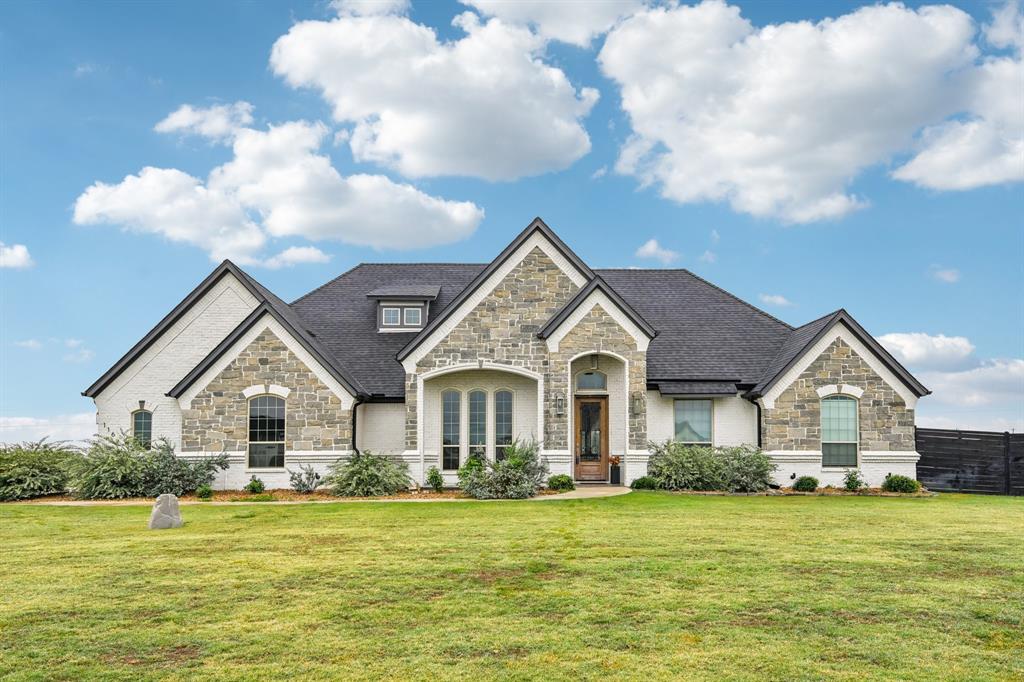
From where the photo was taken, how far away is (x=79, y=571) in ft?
38.4

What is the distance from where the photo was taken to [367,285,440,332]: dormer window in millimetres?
29594

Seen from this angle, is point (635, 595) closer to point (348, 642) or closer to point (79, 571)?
point (348, 642)

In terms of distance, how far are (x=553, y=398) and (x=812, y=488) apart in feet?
27.7

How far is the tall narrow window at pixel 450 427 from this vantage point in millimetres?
26297


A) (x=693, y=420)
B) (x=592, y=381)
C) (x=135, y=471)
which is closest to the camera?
(x=135, y=471)

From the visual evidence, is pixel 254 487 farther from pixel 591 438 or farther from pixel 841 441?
pixel 841 441

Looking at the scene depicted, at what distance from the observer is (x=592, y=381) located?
1038 inches

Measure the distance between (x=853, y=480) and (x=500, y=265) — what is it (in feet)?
42.3

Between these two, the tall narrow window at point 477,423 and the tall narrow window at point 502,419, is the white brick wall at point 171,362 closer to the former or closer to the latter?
the tall narrow window at point 477,423

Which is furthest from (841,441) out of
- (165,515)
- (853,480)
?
(165,515)

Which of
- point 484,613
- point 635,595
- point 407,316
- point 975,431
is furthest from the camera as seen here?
point 407,316

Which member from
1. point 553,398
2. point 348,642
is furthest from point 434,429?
point 348,642

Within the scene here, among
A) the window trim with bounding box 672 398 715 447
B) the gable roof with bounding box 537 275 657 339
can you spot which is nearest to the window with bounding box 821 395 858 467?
the window trim with bounding box 672 398 715 447

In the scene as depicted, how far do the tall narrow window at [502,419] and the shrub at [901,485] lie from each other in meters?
11.9
